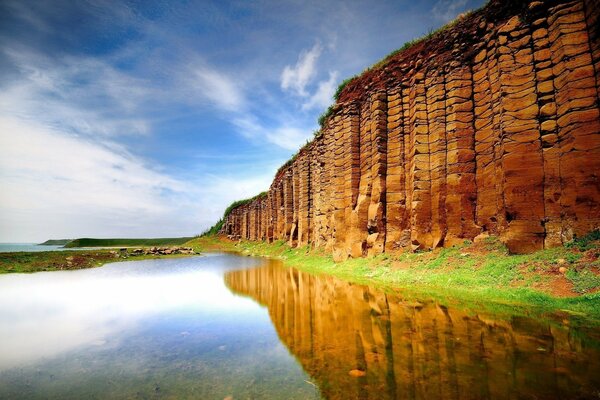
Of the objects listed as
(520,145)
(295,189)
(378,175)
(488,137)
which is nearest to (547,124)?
(520,145)

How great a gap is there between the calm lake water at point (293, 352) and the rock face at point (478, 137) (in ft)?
19.1

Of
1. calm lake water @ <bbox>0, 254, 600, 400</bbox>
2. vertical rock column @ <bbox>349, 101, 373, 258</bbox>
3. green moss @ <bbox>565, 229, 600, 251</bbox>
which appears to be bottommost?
calm lake water @ <bbox>0, 254, 600, 400</bbox>

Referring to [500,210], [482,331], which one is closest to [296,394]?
[482,331]

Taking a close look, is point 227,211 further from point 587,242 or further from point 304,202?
point 587,242

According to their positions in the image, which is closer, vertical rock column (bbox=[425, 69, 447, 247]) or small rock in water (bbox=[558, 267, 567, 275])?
small rock in water (bbox=[558, 267, 567, 275])

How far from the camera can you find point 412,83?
58.7ft

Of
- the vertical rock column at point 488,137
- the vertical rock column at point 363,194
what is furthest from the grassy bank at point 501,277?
the vertical rock column at point 363,194

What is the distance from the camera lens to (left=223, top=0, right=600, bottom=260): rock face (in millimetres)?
10109

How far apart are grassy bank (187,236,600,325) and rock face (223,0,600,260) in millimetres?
879

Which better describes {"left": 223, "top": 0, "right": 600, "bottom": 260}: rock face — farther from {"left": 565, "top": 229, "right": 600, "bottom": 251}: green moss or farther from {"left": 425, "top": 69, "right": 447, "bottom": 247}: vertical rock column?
{"left": 565, "top": 229, "right": 600, "bottom": 251}: green moss

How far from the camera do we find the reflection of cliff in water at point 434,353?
3.90 metres

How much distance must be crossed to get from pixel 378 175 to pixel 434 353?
46.5 ft

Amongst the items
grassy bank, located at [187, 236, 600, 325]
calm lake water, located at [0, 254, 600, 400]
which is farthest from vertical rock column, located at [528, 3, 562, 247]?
calm lake water, located at [0, 254, 600, 400]

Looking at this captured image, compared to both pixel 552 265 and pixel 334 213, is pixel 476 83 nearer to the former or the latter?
pixel 552 265
